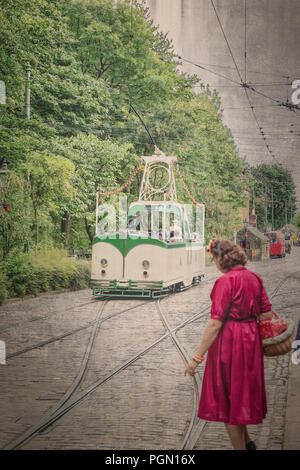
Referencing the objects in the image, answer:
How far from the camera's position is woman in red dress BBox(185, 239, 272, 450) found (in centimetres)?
413

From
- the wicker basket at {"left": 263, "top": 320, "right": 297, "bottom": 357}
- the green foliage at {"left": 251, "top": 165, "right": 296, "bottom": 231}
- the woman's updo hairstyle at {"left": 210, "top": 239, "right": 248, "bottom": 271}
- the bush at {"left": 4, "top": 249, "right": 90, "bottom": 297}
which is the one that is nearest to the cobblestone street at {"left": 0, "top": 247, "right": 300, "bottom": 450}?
the wicker basket at {"left": 263, "top": 320, "right": 297, "bottom": 357}

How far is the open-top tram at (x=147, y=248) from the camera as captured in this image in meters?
15.7

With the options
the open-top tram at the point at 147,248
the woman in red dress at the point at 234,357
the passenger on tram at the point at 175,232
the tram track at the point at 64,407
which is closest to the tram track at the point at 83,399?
the tram track at the point at 64,407

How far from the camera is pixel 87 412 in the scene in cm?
571

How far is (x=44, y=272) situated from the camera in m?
16.7

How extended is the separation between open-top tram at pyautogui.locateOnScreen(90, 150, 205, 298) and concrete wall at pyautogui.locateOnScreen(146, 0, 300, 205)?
3079mm

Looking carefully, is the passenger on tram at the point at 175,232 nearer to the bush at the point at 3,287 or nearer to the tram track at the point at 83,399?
the bush at the point at 3,287

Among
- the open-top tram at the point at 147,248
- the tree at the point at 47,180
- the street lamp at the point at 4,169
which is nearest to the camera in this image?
the street lamp at the point at 4,169

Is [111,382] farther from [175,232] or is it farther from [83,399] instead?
[175,232]

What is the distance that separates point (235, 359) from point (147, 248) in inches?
453

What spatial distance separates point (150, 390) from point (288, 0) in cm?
743

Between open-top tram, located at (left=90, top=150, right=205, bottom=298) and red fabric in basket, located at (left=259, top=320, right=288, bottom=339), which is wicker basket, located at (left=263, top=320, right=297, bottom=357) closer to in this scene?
red fabric in basket, located at (left=259, top=320, right=288, bottom=339)

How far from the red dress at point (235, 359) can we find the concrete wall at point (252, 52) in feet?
26.3
